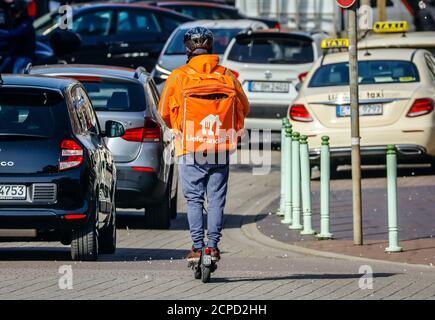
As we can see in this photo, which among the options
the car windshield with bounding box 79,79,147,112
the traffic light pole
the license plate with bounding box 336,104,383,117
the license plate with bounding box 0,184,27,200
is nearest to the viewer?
the license plate with bounding box 0,184,27,200

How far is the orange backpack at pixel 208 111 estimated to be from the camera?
11078mm

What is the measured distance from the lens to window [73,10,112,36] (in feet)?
99.8

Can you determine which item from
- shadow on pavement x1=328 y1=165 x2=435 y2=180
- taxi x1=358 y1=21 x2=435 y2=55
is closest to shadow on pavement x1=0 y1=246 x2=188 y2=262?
shadow on pavement x1=328 y1=165 x2=435 y2=180

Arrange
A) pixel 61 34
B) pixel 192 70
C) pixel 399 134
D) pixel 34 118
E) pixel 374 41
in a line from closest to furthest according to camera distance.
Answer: pixel 192 70 < pixel 34 118 < pixel 399 134 < pixel 374 41 < pixel 61 34

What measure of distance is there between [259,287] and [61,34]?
17682 millimetres

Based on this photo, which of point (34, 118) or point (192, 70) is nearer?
point (192, 70)

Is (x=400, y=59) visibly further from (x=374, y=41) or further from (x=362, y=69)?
(x=374, y=41)

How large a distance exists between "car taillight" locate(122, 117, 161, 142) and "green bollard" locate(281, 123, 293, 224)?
67.6 inches

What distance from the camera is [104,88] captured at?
16594mm

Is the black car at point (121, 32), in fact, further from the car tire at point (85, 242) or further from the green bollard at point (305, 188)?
the car tire at point (85, 242)

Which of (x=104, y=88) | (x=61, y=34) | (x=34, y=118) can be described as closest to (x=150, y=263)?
(x=34, y=118)

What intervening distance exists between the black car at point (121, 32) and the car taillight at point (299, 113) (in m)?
9.09

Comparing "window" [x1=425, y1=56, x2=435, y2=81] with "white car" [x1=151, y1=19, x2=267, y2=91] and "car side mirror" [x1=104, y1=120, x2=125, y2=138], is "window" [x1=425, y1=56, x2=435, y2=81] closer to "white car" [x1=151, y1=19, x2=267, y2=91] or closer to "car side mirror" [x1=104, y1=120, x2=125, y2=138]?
"white car" [x1=151, y1=19, x2=267, y2=91]

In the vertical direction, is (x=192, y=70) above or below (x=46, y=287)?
above
